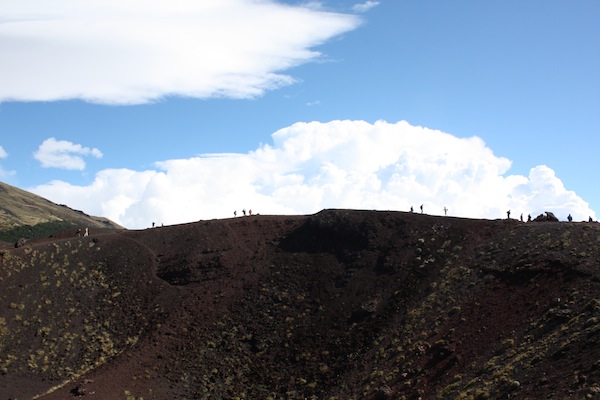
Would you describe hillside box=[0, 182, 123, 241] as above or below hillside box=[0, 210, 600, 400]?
above

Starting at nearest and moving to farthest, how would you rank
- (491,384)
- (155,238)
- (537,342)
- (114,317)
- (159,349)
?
(491,384) < (537,342) < (159,349) < (114,317) < (155,238)

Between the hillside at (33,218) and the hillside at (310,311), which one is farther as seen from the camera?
the hillside at (33,218)

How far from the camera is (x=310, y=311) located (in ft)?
185

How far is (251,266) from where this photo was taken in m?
64.1

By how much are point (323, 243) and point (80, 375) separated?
95.5 ft

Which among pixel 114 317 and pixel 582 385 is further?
pixel 114 317

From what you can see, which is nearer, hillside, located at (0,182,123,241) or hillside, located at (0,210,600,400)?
hillside, located at (0,210,600,400)

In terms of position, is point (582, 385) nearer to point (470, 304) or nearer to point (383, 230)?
point (470, 304)

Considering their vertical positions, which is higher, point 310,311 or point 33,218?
point 33,218

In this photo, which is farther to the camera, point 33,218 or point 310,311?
point 33,218

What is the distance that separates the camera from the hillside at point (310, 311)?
132 feet

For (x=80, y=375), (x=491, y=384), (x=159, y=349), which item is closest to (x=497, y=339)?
(x=491, y=384)

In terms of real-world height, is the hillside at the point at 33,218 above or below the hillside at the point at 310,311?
above

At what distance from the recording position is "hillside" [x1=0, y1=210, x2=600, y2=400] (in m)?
40.2
